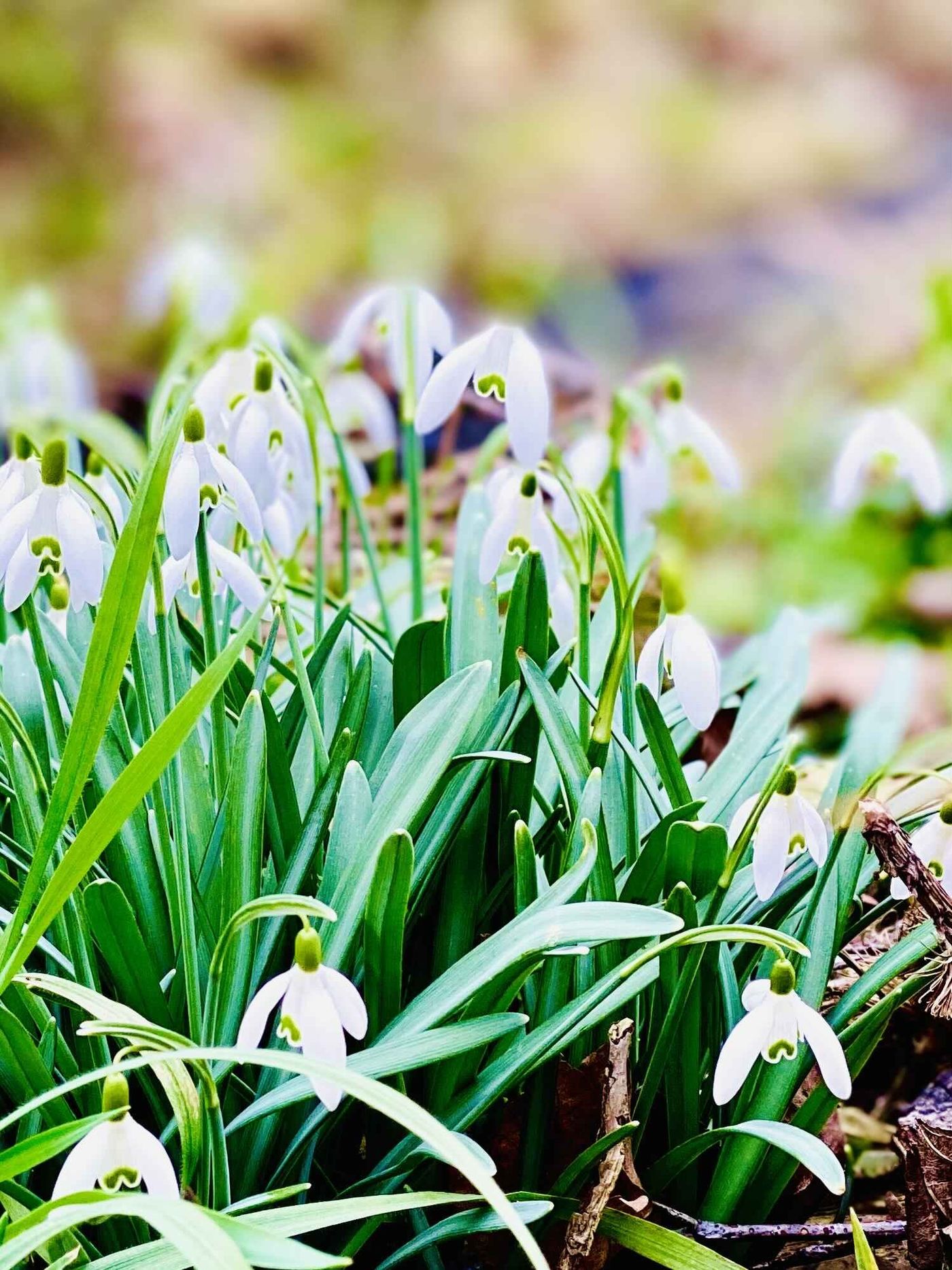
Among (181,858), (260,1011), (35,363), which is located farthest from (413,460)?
(35,363)

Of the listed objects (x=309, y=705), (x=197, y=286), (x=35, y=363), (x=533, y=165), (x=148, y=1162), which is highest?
(x=533, y=165)

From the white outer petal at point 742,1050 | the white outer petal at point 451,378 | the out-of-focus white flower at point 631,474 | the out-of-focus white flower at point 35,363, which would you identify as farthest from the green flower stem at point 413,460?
the out-of-focus white flower at point 35,363

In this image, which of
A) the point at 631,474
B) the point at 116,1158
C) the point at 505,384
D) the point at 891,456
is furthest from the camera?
the point at 631,474

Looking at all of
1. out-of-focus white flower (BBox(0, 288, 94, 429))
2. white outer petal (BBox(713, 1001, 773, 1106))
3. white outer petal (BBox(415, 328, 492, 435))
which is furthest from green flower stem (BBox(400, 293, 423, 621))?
out-of-focus white flower (BBox(0, 288, 94, 429))

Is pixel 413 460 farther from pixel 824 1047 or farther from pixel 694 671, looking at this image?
pixel 824 1047

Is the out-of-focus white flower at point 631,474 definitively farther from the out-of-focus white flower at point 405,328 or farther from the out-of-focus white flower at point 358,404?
the out-of-focus white flower at point 358,404

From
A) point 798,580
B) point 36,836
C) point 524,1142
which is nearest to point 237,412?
point 36,836
